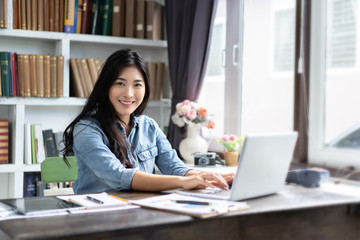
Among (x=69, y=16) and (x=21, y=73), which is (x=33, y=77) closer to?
(x=21, y=73)

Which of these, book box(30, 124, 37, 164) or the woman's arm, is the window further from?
book box(30, 124, 37, 164)

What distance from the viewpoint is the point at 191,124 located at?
3.32 m

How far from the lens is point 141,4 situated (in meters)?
3.81

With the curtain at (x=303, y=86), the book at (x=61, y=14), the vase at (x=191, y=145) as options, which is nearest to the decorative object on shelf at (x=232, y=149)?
the vase at (x=191, y=145)

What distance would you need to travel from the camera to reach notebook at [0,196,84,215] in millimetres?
1505

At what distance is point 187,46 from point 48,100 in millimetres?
1037

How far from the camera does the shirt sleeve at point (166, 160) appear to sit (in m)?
2.29

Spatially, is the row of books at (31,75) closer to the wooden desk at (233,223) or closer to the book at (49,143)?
the book at (49,143)

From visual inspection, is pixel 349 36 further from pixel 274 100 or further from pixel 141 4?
pixel 141 4

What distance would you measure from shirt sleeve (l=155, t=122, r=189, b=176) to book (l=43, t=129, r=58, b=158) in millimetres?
1368

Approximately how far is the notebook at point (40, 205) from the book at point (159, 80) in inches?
88.4

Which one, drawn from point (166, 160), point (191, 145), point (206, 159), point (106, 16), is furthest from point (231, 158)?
point (106, 16)

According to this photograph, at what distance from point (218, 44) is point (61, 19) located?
1122mm

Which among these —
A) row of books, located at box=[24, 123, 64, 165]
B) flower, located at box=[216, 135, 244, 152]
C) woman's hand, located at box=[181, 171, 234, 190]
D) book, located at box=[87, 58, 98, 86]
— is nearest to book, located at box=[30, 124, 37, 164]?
row of books, located at box=[24, 123, 64, 165]
